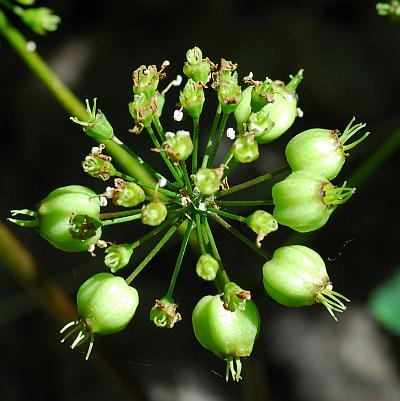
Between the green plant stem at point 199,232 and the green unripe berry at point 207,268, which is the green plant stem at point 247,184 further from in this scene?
the green unripe berry at point 207,268

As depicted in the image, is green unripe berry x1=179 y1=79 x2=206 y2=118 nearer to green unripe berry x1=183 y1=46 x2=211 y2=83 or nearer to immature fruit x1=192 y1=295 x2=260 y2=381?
green unripe berry x1=183 y1=46 x2=211 y2=83

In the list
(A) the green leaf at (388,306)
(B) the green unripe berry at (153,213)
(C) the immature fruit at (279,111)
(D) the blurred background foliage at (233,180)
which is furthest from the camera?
(D) the blurred background foliage at (233,180)

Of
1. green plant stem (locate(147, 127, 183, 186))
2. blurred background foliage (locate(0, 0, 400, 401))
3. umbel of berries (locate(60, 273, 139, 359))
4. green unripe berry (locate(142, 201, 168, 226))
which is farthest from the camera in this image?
blurred background foliage (locate(0, 0, 400, 401))

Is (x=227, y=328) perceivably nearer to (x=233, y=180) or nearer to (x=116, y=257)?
(x=116, y=257)

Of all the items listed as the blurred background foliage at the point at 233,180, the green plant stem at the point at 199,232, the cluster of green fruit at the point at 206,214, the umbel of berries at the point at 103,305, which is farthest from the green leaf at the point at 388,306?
the umbel of berries at the point at 103,305

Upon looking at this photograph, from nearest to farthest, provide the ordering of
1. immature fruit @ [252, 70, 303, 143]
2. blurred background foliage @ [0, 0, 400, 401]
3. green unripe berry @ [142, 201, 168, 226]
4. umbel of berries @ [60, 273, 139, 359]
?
green unripe berry @ [142, 201, 168, 226]
umbel of berries @ [60, 273, 139, 359]
immature fruit @ [252, 70, 303, 143]
blurred background foliage @ [0, 0, 400, 401]

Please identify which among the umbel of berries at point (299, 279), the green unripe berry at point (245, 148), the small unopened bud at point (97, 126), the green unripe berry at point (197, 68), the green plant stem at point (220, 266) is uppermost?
the green unripe berry at point (197, 68)

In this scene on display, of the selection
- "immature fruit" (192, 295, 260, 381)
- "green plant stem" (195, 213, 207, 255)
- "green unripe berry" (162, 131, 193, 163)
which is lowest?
"immature fruit" (192, 295, 260, 381)

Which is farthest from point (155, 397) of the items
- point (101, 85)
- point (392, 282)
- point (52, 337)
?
point (101, 85)

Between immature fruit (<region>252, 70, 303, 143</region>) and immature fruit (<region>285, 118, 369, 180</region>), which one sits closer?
immature fruit (<region>285, 118, 369, 180</region>)

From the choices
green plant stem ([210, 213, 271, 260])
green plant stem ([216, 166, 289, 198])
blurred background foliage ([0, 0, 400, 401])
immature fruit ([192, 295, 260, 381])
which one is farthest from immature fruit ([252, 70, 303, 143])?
blurred background foliage ([0, 0, 400, 401])
